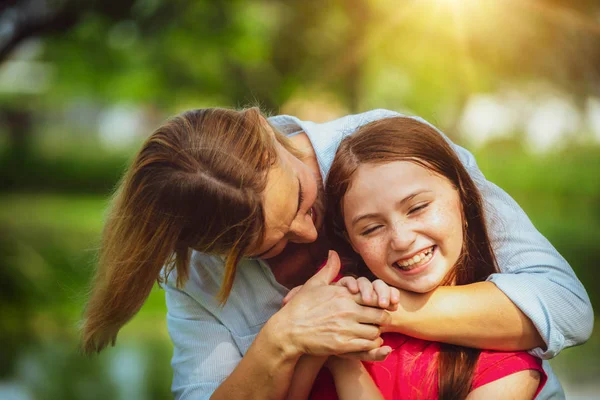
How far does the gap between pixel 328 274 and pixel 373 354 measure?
0.31m

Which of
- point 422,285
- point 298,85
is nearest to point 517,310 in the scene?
point 422,285

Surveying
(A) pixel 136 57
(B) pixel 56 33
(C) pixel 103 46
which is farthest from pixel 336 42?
(B) pixel 56 33

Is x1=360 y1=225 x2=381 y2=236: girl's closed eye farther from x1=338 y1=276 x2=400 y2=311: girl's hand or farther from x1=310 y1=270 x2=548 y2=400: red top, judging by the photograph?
x1=310 y1=270 x2=548 y2=400: red top

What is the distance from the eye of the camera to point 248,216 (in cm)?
223

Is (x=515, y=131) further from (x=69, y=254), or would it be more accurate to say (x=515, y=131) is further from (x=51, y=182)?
(x=51, y=182)

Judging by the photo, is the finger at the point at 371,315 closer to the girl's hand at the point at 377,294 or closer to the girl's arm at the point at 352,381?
the girl's hand at the point at 377,294

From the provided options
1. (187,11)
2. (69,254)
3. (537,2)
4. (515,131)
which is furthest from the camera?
(515,131)

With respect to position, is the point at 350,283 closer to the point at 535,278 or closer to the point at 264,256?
the point at 264,256

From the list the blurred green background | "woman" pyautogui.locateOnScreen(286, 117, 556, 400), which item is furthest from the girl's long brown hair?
the blurred green background

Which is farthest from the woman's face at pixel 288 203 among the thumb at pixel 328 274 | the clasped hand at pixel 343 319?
the clasped hand at pixel 343 319

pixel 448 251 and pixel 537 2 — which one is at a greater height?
pixel 537 2

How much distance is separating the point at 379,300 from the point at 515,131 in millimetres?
9282

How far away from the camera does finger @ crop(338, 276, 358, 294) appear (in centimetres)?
215

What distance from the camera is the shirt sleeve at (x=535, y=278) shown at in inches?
87.0
